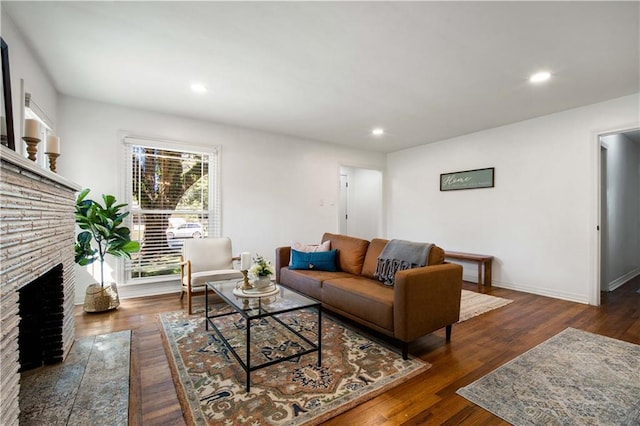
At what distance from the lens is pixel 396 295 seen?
7.41 ft

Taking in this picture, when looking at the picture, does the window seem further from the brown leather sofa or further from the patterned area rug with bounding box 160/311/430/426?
the brown leather sofa

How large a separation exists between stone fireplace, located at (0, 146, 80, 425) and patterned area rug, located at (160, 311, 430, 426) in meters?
0.77

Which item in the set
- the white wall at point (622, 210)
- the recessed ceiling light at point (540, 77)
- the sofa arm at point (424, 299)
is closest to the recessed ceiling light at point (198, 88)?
the sofa arm at point (424, 299)

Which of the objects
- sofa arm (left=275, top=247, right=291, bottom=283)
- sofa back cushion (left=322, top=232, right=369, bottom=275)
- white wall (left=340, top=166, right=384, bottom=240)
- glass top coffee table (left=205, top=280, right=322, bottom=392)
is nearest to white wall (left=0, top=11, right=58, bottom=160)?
glass top coffee table (left=205, top=280, right=322, bottom=392)

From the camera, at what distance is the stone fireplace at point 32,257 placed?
123cm

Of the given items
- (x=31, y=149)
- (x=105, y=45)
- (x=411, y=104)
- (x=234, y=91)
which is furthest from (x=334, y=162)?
(x=31, y=149)

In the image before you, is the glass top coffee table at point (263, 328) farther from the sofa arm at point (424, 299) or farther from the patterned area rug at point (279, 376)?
the sofa arm at point (424, 299)

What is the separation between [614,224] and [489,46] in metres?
4.22

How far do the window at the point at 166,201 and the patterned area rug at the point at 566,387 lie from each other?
A: 12.6 ft

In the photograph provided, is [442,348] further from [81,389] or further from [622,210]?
[622,210]

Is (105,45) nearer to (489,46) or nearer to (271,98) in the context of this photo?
(271,98)

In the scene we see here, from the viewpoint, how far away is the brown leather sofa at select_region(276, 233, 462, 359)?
7.34 ft

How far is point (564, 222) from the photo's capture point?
392 centimetres

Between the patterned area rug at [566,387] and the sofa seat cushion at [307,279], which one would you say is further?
the sofa seat cushion at [307,279]
